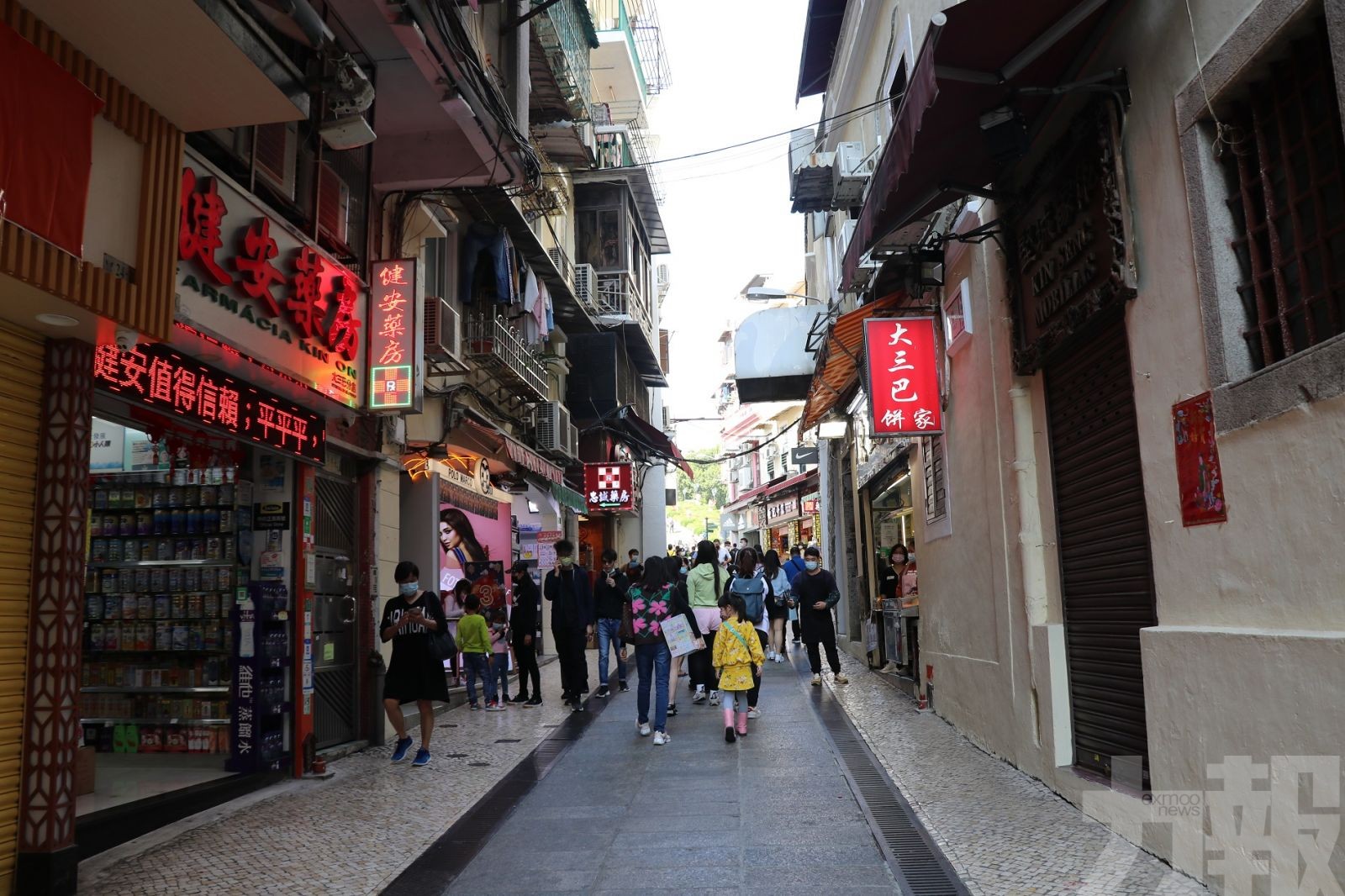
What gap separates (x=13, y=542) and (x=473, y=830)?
3.19 m

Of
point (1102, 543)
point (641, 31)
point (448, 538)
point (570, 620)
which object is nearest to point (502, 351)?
point (448, 538)

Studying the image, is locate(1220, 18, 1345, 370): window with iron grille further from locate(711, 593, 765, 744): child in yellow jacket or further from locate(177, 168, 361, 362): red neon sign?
locate(177, 168, 361, 362): red neon sign

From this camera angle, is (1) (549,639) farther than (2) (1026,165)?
Yes

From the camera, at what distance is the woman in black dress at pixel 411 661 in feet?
27.9

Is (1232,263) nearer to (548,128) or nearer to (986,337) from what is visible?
(986,337)

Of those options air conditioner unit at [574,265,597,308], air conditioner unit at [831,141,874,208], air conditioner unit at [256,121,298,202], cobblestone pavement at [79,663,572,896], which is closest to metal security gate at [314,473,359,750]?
cobblestone pavement at [79,663,572,896]

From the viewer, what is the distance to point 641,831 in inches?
241

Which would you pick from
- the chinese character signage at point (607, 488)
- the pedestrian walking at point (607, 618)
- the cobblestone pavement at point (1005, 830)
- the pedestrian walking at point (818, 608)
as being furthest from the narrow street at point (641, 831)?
the chinese character signage at point (607, 488)

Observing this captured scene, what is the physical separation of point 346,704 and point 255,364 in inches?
153

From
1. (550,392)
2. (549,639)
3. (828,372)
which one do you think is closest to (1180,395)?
(828,372)

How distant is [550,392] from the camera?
829 inches

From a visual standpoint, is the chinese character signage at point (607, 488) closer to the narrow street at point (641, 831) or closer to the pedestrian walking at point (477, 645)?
the pedestrian walking at point (477, 645)

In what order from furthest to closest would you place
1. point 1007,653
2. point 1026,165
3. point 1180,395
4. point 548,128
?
1. point 548,128
2. point 1007,653
3. point 1026,165
4. point 1180,395

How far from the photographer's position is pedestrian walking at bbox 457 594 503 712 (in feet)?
38.8
